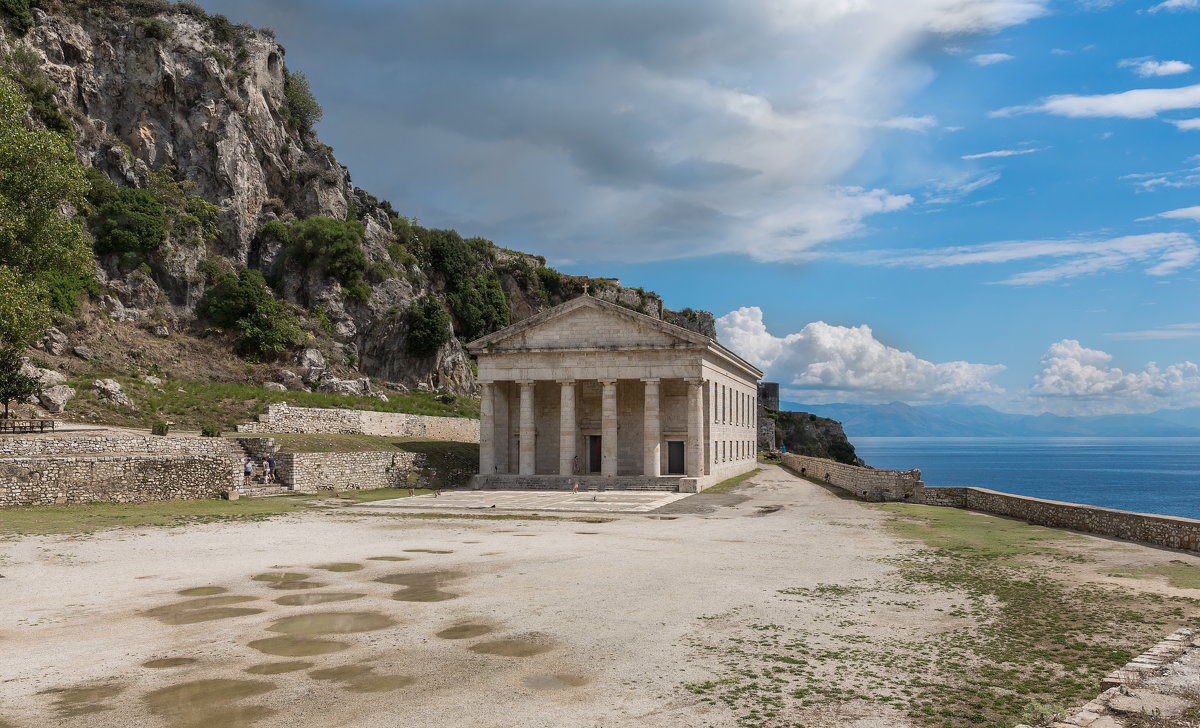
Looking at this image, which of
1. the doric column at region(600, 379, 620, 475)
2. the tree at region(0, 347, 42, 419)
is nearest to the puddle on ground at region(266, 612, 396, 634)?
the doric column at region(600, 379, 620, 475)


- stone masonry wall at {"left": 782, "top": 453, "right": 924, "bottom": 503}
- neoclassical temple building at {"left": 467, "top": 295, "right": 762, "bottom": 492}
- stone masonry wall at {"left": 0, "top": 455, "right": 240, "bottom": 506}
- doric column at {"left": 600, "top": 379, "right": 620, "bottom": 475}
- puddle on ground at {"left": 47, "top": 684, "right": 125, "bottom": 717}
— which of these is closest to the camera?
puddle on ground at {"left": 47, "top": 684, "right": 125, "bottom": 717}

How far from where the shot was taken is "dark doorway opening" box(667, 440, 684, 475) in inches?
1832

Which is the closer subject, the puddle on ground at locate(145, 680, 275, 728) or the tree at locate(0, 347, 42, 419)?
the puddle on ground at locate(145, 680, 275, 728)

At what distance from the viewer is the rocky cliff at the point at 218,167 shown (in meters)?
62.2

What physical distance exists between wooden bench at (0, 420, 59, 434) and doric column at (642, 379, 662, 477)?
27.6 m

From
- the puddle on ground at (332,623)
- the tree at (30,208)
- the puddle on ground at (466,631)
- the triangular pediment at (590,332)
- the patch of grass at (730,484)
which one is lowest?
the patch of grass at (730,484)

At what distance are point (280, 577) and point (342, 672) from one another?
22.9 feet

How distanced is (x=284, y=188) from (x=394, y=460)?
47.0m

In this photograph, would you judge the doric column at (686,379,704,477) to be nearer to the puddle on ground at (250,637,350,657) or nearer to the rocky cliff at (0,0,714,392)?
the puddle on ground at (250,637,350,657)

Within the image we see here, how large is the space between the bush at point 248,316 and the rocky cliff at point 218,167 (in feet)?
4.06

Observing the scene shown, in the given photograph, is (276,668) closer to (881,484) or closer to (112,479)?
(112,479)

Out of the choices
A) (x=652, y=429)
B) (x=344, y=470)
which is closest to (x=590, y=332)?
(x=652, y=429)

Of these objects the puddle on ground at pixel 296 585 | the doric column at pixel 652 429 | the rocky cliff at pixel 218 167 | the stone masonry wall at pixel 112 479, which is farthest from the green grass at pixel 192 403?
the puddle on ground at pixel 296 585

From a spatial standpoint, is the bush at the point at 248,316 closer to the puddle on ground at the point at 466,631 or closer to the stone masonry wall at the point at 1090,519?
the stone masonry wall at the point at 1090,519
